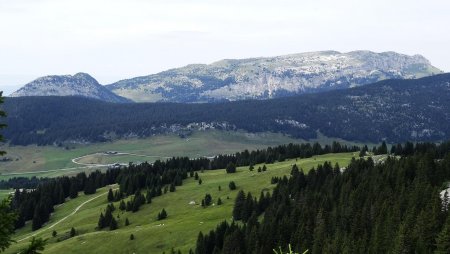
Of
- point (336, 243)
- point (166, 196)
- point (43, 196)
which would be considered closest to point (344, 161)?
point (166, 196)

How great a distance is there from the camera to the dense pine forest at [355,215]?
74.0m

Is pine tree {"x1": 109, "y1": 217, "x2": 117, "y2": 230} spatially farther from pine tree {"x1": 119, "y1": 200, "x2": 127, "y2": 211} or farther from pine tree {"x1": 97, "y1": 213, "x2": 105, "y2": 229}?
pine tree {"x1": 119, "y1": 200, "x2": 127, "y2": 211}

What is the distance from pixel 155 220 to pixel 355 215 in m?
70.0

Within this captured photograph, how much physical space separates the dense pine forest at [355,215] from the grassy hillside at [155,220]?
12.9m

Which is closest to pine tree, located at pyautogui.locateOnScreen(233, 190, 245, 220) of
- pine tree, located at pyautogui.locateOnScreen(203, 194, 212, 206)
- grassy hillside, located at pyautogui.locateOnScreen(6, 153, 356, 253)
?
grassy hillside, located at pyautogui.locateOnScreen(6, 153, 356, 253)

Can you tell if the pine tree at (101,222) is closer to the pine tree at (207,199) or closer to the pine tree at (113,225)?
the pine tree at (113,225)

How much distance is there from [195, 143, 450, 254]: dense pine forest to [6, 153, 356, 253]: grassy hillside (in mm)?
12889

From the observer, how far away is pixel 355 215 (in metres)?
93.3

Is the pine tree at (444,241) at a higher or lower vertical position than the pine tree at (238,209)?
higher

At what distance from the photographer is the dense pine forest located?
243 ft

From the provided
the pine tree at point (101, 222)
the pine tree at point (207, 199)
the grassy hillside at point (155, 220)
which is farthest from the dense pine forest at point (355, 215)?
the pine tree at point (101, 222)

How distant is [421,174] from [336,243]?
30.6 m

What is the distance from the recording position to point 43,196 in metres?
190

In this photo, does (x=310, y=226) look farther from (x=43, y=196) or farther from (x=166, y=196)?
(x=43, y=196)
